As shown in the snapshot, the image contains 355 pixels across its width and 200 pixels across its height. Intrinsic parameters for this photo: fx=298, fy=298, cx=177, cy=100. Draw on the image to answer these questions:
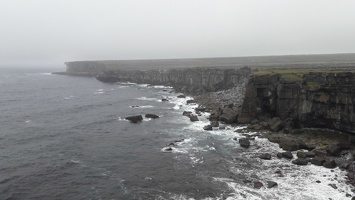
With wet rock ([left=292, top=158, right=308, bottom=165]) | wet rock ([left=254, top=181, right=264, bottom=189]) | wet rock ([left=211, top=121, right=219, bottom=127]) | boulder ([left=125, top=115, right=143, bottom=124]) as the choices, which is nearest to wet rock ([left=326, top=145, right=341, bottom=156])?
wet rock ([left=292, top=158, right=308, bottom=165])

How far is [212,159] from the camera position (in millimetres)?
44656

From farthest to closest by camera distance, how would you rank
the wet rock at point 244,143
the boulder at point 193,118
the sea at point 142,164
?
the boulder at point 193,118, the wet rock at point 244,143, the sea at point 142,164

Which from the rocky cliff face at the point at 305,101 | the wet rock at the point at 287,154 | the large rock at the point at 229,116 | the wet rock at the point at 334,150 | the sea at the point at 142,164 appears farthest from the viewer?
the large rock at the point at 229,116

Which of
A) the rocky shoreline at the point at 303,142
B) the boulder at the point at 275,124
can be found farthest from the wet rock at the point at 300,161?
the boulder at the point at 275,124

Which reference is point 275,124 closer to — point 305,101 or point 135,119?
point 305,101

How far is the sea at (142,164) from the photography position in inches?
1350

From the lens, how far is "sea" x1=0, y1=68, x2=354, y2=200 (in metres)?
34.3

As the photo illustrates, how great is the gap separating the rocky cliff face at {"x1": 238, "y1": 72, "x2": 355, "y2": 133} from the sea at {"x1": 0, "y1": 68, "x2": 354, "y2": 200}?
8.89m

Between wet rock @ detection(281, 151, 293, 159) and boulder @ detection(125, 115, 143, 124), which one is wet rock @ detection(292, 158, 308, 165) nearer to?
wet rock @ detection(281, 151, 293, 159)

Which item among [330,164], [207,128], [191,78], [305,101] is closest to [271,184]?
[330,164]

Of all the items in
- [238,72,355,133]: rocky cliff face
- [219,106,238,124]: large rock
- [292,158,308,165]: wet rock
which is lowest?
[292,158,308,165]: wet rock

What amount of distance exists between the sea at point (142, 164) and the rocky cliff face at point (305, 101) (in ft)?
29.2

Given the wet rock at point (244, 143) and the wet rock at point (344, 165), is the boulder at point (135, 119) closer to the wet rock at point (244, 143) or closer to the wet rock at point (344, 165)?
the wet rock at point (244, 143)

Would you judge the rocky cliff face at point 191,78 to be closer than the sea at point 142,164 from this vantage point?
No
